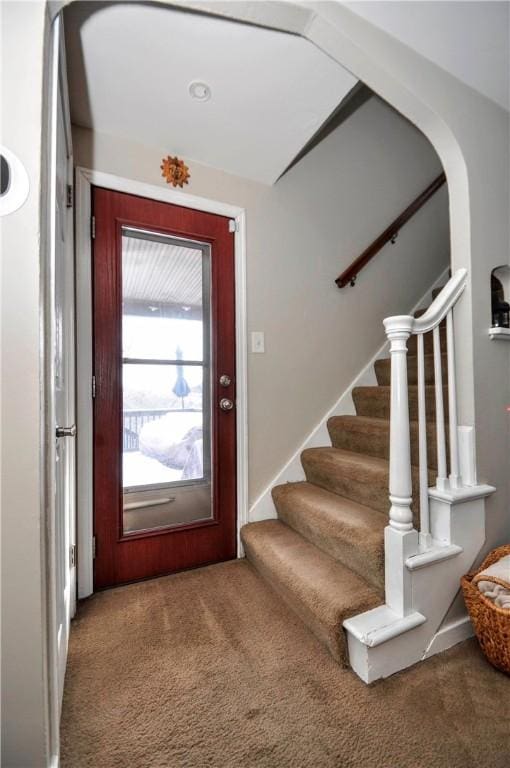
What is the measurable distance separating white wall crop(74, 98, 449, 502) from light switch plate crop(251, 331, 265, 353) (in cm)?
4

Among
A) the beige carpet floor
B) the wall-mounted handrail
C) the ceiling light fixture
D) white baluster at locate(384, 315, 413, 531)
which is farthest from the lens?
the wall-mounted handrail

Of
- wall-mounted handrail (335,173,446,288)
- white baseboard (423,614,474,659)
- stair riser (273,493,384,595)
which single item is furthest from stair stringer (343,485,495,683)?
wall-mounted handrail (335,173,446,288)

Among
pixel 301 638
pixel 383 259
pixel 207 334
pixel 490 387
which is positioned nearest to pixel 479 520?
pixel 490 387

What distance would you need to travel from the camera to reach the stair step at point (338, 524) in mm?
1296

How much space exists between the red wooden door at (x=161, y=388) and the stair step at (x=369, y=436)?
66 centimetres

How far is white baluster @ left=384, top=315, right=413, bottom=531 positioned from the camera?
1.21 meters

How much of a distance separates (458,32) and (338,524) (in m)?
1.95

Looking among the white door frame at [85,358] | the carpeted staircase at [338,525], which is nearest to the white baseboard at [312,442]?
the carpeted staircase at [338,525]

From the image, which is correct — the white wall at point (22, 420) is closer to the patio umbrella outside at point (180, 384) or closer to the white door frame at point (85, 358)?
the white door frame at point (85, 358)

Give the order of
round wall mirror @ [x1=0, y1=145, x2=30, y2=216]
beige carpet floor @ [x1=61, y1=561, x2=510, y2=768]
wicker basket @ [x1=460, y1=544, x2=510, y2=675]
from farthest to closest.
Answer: wicker basket @ [x1=460, y1=544, x2=510, y2=675] < beige carpet floor @ [x1=61, y1=561, x2=510, y2=768] < round wall mirror @ [x1=0, y1=145, x2=30, y2=216]

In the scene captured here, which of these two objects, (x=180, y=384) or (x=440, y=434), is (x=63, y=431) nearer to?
(x=180, y=384)

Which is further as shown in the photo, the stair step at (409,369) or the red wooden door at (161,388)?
the stair step at (409,369)

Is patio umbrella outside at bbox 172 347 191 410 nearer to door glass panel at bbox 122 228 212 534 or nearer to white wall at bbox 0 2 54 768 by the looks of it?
door glass panel at bbox 122 228 212 534

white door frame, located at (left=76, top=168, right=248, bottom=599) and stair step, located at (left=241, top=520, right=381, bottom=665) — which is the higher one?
white door frame, located at (left=76, top=168, right=248, bottom=599)
